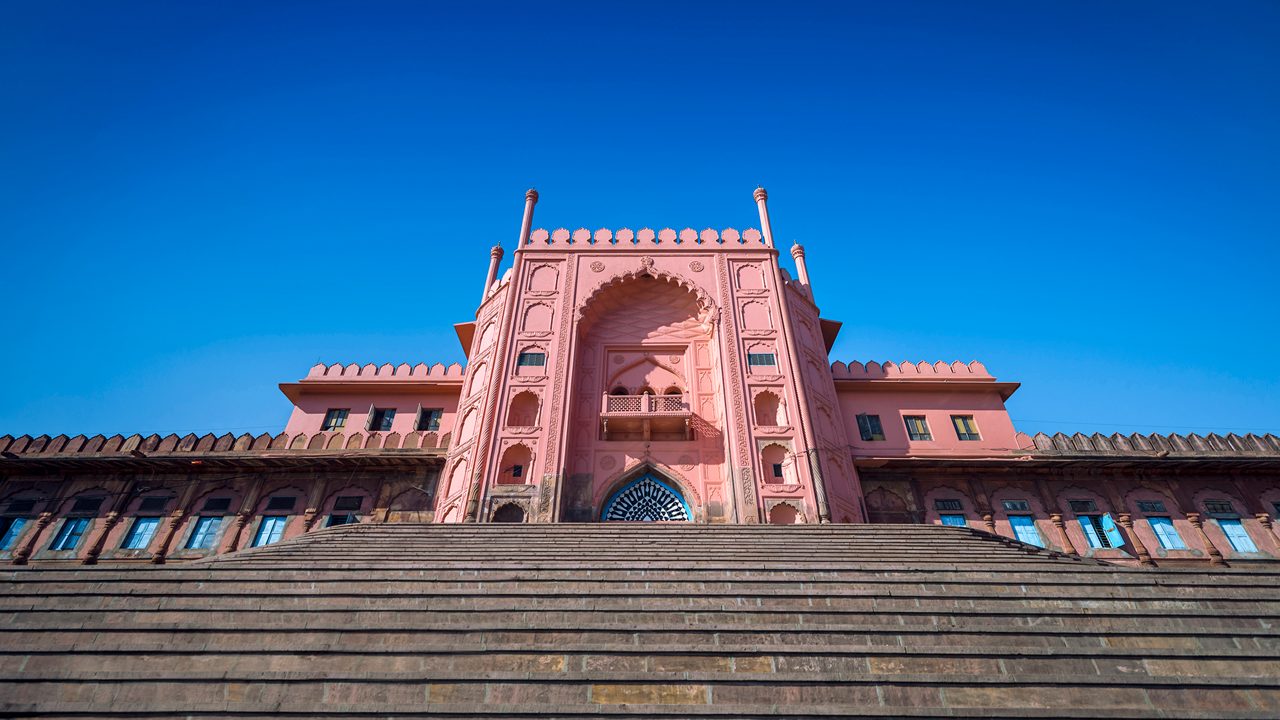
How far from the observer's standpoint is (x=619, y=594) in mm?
6512

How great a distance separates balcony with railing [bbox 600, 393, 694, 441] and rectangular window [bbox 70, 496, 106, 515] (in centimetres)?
1340

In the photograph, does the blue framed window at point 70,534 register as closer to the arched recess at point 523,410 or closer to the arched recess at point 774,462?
the arched recess at point 523,410

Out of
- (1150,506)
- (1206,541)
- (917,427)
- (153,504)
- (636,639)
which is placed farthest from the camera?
(917,427)

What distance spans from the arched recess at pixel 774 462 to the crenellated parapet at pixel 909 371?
4435mm

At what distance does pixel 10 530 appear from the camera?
15.7 metres

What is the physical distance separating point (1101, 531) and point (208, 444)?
78.3 ft

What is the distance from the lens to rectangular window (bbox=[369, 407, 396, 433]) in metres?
18.5

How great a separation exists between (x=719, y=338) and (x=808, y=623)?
12357mm

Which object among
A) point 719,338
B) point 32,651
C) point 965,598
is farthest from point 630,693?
point 719,338

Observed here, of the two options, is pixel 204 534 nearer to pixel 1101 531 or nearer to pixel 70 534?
pixel 70 534

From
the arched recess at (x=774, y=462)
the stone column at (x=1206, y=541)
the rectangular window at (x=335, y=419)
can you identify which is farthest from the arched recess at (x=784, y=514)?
the rectangular window at (x=335, y=419)

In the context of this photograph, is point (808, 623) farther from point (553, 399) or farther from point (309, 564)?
point (553, 399)

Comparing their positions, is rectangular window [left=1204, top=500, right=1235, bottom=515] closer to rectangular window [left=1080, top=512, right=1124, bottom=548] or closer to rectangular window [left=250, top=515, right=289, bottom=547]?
rectangular window [left=1080, top=512, right=1124, bottom=548]

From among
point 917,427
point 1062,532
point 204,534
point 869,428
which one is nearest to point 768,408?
point 869,428
